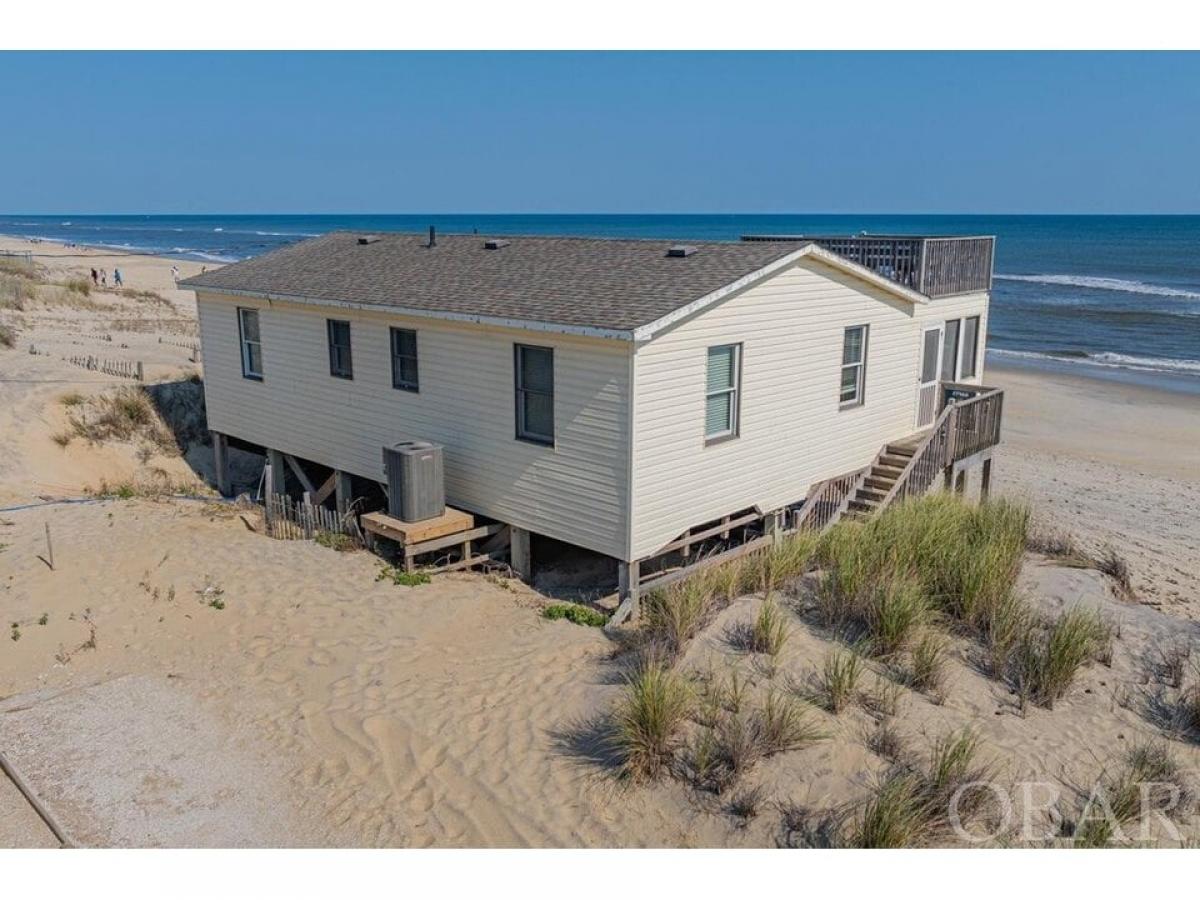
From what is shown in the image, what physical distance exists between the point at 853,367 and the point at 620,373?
576cm

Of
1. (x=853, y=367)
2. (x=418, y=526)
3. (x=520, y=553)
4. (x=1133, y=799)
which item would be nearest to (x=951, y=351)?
(x=853, y=367)

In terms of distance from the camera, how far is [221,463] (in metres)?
20.4

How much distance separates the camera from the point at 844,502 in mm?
15727

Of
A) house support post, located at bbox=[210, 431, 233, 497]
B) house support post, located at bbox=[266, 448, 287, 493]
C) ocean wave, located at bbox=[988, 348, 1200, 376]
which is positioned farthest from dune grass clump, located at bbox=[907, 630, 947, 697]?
ocean wave, located at bbox=[988, 348, 1200, 376]

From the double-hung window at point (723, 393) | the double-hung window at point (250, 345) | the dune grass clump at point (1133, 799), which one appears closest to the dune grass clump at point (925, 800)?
the dune grass clump at point (1133, 799)

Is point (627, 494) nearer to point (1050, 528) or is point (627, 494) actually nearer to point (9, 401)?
point (1050, 528)

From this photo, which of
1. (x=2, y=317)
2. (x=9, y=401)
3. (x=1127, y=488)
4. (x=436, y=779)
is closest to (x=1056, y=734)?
(x=436, y=779)

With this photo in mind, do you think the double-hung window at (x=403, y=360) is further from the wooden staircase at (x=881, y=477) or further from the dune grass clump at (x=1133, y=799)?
the dune grass clump at (x=1133, y=799)

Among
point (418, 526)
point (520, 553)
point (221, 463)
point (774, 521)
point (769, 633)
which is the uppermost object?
point (769, 633)

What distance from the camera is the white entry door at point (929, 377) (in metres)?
18.3

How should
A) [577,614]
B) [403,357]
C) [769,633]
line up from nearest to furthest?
[769,633] → [577,614] → [403,357]

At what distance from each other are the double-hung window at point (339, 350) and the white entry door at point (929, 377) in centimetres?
1020

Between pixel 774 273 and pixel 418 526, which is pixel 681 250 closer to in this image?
pixel 774 273

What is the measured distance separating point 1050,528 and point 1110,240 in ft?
453
